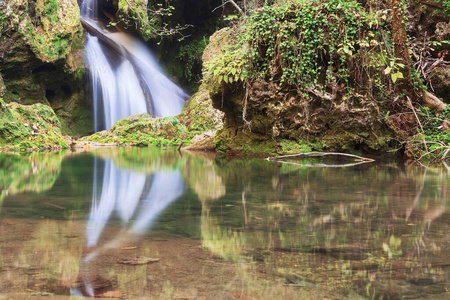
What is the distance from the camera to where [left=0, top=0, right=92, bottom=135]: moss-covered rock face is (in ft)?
51.6

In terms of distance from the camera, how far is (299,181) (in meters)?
4.62

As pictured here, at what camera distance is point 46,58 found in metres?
16.5

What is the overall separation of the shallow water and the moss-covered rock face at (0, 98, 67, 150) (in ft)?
28.0

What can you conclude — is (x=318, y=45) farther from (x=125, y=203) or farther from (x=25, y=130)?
(x=25, y=130)

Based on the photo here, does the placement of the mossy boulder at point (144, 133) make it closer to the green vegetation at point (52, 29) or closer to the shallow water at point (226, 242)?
the green vegetation at point (52, 29)

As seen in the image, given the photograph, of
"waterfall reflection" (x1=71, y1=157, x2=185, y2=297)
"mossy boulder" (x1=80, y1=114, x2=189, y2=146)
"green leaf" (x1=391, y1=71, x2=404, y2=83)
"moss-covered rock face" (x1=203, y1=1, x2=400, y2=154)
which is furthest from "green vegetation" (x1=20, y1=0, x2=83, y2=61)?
"green leaf" (x1=391, y1=71, x2=404, y2=83)

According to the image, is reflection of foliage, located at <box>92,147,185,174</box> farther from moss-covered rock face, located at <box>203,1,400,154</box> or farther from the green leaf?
the green leaf

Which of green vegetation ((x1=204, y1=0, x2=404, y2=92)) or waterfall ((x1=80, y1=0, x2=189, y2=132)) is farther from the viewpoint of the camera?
waterfall ((x1=80, y1=0, x2=189, y2=132))

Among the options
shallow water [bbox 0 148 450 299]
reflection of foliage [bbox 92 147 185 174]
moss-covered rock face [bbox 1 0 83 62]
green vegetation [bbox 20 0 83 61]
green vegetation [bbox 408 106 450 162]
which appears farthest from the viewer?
green vegetation [bbox 20 0 83 61]

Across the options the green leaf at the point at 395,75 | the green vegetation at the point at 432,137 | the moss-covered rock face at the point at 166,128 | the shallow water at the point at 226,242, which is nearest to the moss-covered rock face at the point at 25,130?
the moss-covered rock face at the point at 166,128

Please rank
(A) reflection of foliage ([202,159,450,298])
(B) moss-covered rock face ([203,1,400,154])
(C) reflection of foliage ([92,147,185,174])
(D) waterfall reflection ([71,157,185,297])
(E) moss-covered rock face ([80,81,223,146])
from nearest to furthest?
1. (A) reflection of foliage ([202,159,450,298])
2. (D) waterfall reflection ([71,157,185,297])
3. (C) reflection of foliage ([92,147,185,174])
4. (B) moss-covered rock face ([203,1,400,154])
5. (E) moss-covered rock face ([80,81,223,146])

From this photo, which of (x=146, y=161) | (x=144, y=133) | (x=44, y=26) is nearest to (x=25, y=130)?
(x=144, y=133)

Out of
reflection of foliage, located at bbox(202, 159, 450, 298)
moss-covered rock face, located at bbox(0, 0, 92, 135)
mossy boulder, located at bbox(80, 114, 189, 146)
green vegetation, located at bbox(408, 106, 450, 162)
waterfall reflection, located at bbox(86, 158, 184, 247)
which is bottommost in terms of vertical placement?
reflection of foliage, located at bbox(202, 159, 450, 298)

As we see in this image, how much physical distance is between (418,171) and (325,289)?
4942 millimetres
